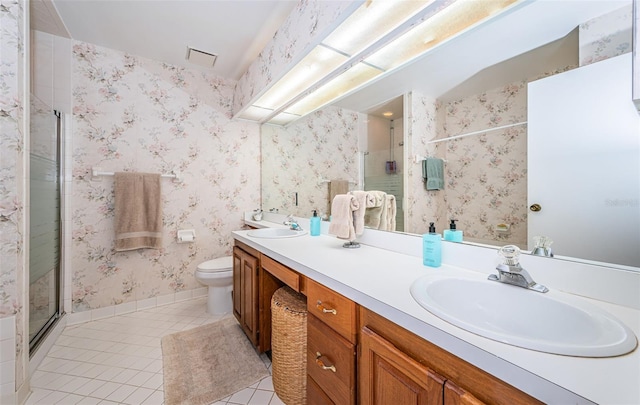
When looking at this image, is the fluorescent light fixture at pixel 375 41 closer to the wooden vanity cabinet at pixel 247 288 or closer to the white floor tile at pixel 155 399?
the wooden vanity cabinet at pixel 247 288

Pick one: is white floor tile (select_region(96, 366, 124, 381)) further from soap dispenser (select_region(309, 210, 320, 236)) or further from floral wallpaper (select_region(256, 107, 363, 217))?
floral wallpaper (select_region(256, 107, 363, 217))

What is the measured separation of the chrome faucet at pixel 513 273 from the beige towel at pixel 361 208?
0.65m

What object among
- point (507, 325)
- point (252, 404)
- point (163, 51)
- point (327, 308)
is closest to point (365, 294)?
point (327, 308)

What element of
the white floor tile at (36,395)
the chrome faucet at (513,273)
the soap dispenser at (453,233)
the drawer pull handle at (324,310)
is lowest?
the white floor tile at (36,395)

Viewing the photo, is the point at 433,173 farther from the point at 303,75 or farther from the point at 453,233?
the point at 303,75

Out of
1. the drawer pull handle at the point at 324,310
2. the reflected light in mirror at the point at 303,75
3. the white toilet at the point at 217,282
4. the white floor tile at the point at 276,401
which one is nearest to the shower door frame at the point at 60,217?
the white toilet at the point at 217,282

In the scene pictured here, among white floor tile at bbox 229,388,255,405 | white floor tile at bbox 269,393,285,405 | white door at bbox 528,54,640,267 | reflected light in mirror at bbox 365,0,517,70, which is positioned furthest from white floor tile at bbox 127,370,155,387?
reflected light in mirror at bbox 365,0,517,70

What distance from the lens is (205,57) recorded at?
229 cm

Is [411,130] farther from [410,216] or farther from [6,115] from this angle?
[6,115]

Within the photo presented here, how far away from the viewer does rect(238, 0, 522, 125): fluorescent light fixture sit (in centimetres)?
106

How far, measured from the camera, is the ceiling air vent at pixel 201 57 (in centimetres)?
220

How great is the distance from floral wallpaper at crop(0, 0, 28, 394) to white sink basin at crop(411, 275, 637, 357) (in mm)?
1850

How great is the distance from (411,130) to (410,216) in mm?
435

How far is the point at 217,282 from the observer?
2.17 m
